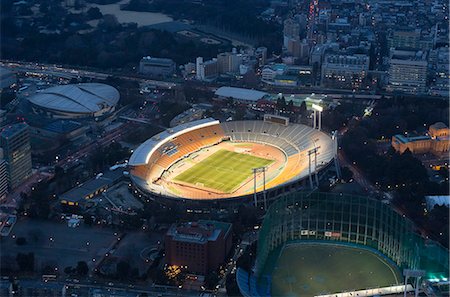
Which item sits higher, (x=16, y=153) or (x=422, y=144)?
(x=16, y=153)

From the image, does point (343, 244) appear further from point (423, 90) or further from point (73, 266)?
point (423, 90)

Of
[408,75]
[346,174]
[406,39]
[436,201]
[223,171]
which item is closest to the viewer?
[436,201]

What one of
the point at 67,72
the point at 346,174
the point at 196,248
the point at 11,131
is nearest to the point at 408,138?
the point at 346,174

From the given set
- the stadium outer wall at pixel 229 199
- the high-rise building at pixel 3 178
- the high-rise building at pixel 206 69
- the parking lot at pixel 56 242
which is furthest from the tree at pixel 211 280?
the high-rise building at pixel 206 69

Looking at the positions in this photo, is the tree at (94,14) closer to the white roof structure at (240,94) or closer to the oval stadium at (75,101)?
the oval stadium at (75,101)

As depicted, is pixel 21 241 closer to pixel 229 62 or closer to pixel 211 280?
pixel 211 280

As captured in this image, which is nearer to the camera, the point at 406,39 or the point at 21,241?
the point at 21,241

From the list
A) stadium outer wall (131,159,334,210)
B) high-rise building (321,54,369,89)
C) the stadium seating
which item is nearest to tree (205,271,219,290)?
stadium outer wall (131,159,334,210)
